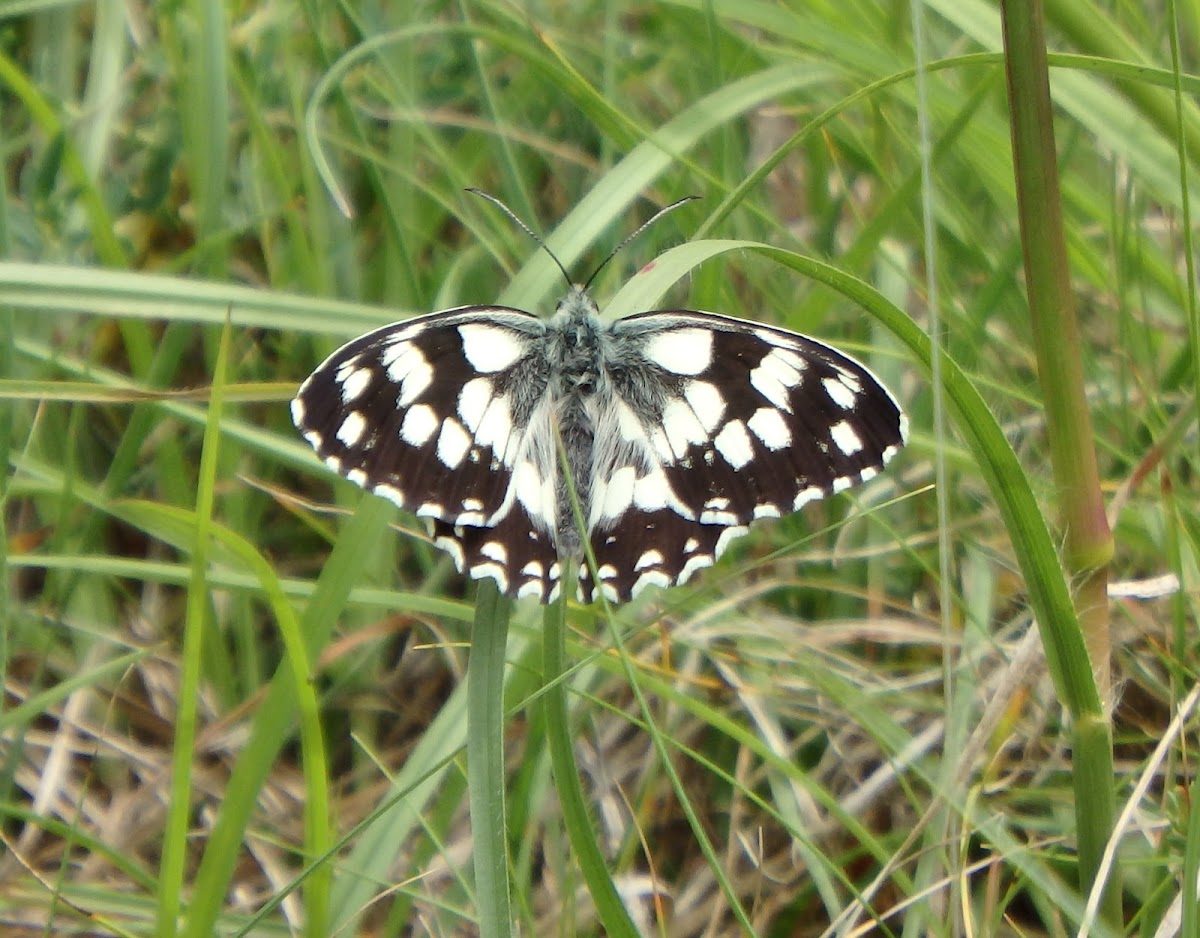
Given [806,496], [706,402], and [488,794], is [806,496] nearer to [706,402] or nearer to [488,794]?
[706,402]

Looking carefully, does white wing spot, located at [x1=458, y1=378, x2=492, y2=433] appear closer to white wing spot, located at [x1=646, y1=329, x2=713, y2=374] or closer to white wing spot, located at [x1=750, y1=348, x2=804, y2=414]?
white wing spot, located at [x1=646, y1=329, x2=713, y2=374]

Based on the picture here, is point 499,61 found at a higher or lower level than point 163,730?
higher

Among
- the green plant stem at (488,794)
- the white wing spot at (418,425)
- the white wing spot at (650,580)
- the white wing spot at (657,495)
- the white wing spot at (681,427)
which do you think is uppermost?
the white wing spot at (418,425)

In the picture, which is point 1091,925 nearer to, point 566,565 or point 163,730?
point 566,565

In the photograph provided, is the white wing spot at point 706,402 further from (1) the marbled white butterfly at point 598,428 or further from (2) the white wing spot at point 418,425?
(2) the white wing spot at point 418,425

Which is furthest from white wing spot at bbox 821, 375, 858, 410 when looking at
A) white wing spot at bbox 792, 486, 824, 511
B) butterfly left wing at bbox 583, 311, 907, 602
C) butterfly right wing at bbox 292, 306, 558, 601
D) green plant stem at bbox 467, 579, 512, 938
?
green plant stem at bbox 467, 579, 512, 938

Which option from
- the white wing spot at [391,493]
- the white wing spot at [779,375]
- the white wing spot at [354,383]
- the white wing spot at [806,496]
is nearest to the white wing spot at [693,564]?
the white wing spot at [806,496]

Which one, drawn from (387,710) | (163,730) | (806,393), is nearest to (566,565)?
(806,393)
